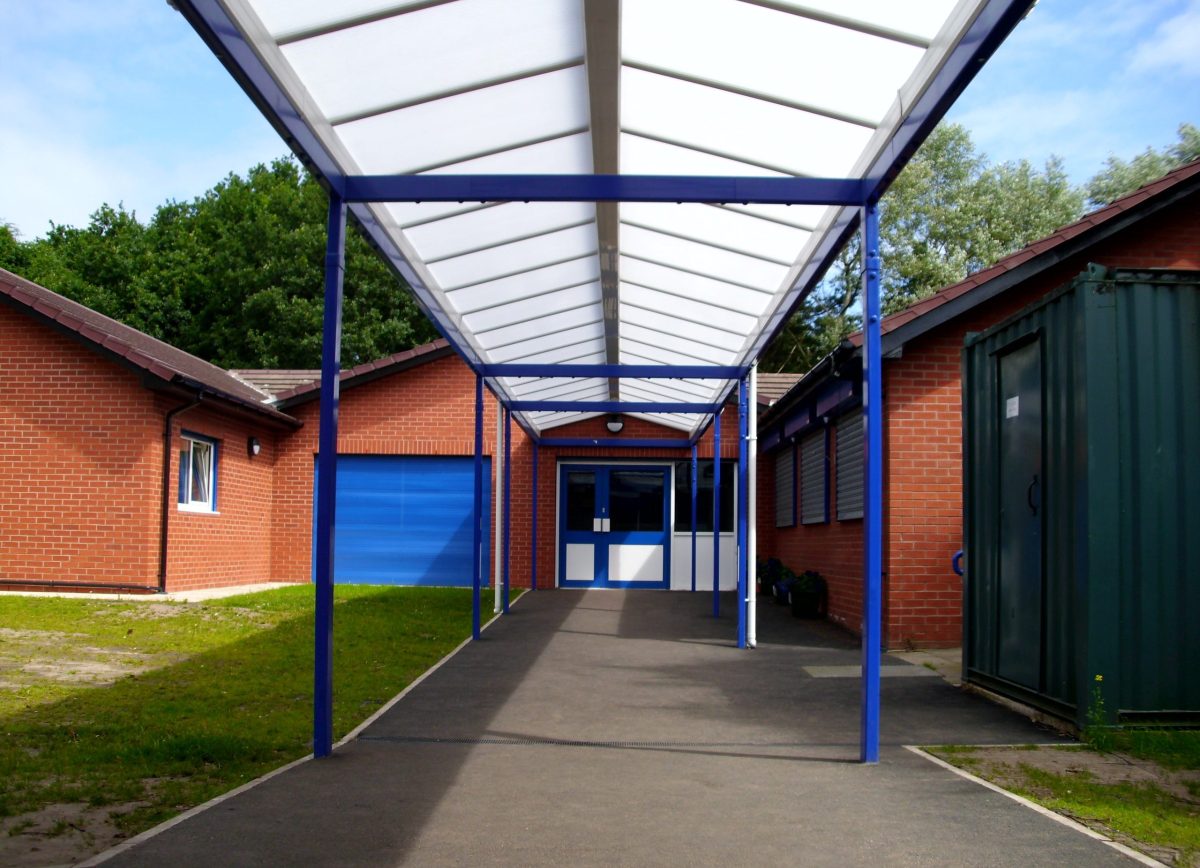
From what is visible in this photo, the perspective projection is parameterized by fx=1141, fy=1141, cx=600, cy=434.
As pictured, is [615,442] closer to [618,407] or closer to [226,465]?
[618,407]

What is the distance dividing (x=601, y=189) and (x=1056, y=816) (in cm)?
395

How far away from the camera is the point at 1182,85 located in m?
55.7

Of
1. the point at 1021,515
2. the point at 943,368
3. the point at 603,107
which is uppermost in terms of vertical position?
the point at 603,107

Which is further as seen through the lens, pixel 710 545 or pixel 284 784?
pixel 710 545

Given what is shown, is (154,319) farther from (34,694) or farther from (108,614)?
(34,694)

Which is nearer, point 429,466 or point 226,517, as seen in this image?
point 226,517

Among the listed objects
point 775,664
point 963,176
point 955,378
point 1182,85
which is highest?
point 1182,85

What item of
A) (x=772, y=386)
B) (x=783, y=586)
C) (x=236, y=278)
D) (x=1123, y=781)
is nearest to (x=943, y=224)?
(x=772, y=386)

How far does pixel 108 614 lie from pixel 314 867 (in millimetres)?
9116

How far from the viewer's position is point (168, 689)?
8.03 m

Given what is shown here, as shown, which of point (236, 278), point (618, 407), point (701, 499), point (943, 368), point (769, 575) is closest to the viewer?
point (943, 368)

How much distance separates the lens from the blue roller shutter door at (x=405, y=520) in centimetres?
1969

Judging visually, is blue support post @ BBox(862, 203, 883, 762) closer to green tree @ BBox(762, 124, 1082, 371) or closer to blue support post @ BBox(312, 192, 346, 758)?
blue support post @ BBox(312, 192, 346, 758)

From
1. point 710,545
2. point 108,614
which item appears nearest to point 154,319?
point 710,545
